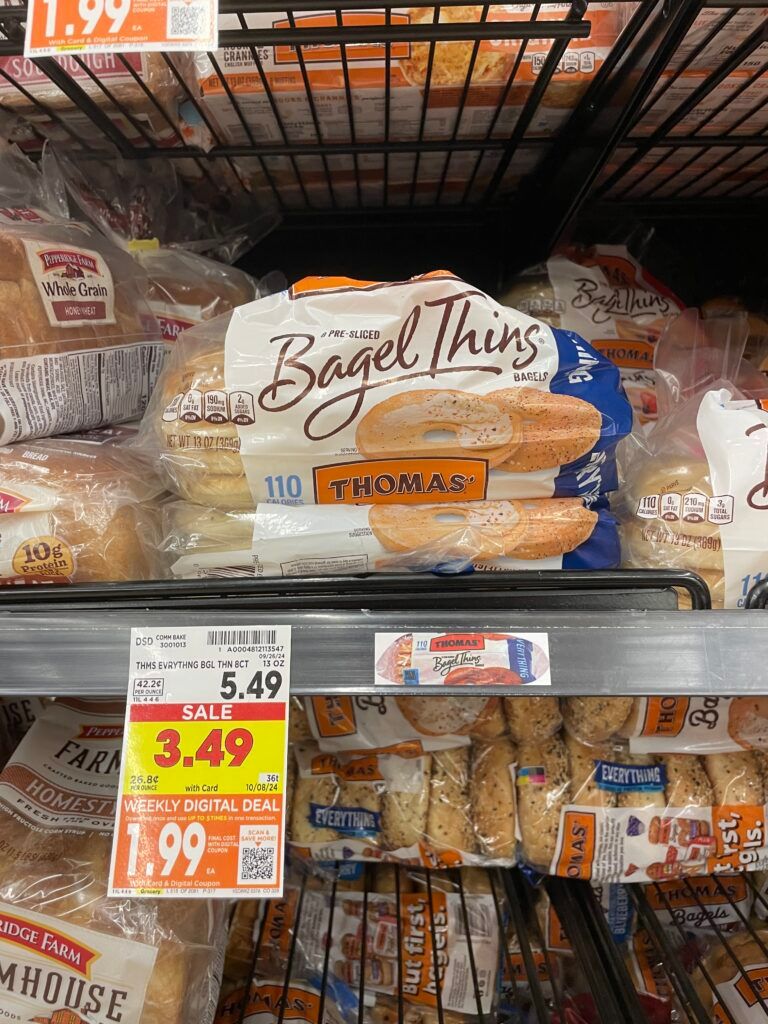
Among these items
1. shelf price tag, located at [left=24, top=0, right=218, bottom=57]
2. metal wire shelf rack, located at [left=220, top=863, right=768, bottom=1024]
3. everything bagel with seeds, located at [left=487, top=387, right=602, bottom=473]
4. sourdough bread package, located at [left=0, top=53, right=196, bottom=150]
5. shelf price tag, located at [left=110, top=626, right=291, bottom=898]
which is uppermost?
sourdough bread package, located at [left=0, top=53, right=196, bottom=150]

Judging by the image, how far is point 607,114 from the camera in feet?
2.71

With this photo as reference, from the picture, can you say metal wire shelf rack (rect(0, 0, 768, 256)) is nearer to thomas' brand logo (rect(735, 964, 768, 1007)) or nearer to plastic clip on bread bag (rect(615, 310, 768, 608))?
plastic clip on bread bag (rect(615, 310, 768, 608))

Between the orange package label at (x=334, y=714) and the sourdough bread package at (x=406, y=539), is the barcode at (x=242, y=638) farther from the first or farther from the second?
the orange package label at (x=334, y=714)

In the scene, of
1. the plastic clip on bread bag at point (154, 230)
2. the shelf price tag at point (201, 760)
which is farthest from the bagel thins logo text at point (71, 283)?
the shelf price tag at point (201, 760)

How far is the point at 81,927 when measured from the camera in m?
0.73

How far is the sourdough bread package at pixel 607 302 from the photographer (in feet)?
3.47

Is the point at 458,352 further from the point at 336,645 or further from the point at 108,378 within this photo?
the point at 108,378

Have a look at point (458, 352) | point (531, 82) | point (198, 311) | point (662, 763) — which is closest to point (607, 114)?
point (531, 82)

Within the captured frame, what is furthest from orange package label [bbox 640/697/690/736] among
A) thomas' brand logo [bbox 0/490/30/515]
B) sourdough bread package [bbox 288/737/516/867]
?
thomas' brand logo [bbox 0/490/30/515]

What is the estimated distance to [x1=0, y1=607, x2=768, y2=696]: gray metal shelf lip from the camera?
574 mm

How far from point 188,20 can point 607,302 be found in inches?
29.9

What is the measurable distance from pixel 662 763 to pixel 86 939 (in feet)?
2.38

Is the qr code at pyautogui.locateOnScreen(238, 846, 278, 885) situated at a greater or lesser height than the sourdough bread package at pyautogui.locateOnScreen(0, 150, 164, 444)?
lesser

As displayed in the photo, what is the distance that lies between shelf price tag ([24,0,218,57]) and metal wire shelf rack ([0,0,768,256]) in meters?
0.10
